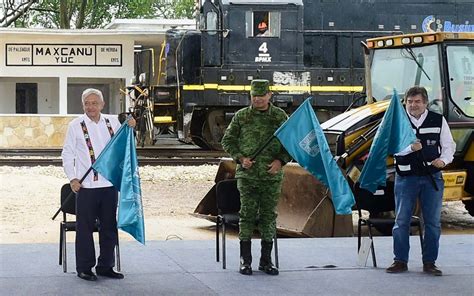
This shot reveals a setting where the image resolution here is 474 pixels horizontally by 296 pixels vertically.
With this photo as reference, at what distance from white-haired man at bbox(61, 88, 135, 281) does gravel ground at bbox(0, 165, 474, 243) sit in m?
3.22

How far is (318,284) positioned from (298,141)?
1335 millimetres

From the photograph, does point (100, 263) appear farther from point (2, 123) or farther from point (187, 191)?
point (2, 123)

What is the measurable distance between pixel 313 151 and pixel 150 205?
6626 millimetres

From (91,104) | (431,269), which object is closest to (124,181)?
(91,104)

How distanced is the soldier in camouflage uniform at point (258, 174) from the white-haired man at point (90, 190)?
1.09 meters

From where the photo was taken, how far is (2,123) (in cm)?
2622

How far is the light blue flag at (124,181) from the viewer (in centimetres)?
809

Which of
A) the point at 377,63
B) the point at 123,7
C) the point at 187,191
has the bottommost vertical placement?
the point at 187,191

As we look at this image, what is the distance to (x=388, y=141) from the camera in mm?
8820

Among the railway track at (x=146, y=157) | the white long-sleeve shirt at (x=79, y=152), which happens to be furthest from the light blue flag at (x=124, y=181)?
the railway track at (x=146, y=157)

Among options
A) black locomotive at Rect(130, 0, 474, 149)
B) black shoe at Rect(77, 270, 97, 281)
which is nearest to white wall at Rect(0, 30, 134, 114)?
black locomotive at Rect(130, 0, 474, 149)

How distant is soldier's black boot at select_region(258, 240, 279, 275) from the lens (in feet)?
28.1

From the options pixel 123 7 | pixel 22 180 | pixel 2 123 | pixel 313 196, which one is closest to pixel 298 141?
pixel 313 196

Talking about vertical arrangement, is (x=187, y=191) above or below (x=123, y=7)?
below
